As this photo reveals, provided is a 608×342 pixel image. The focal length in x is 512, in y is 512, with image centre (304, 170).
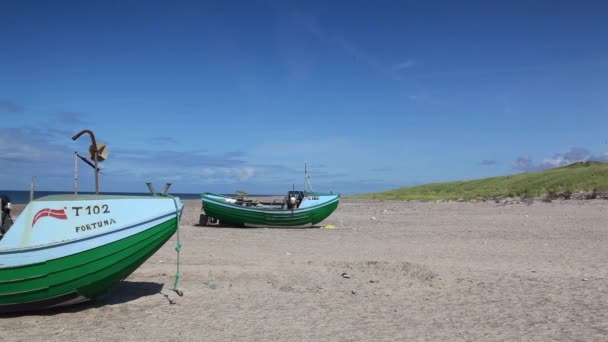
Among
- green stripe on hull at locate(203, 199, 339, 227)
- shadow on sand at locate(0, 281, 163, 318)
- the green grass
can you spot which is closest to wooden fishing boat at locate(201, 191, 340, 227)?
green stripe on hull at locate(203, 199, 339, 227)

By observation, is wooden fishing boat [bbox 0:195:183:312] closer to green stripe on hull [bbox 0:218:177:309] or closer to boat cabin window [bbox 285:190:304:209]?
green stripe on hull [bbox 0:218:177:309]

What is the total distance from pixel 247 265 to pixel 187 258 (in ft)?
6.24

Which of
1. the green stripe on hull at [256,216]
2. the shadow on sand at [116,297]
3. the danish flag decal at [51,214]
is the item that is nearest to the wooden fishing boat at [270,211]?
the green stripe on hull at [256,216]

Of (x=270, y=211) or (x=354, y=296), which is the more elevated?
(x=270, y=211)

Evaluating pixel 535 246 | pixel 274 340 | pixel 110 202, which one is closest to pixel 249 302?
pixel 274 340

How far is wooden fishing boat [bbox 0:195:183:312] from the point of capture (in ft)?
22.6

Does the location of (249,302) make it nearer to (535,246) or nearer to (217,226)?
(535,246)

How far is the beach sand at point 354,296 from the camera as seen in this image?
6754mm

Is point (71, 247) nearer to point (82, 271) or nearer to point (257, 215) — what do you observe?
point (82, 271)

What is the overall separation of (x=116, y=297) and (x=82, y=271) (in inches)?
60.7

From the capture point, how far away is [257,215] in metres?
22.5

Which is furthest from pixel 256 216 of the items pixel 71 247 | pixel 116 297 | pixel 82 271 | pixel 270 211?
pixel 71 247

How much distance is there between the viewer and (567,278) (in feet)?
32.2

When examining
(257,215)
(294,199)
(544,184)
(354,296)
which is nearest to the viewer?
(354,296)
